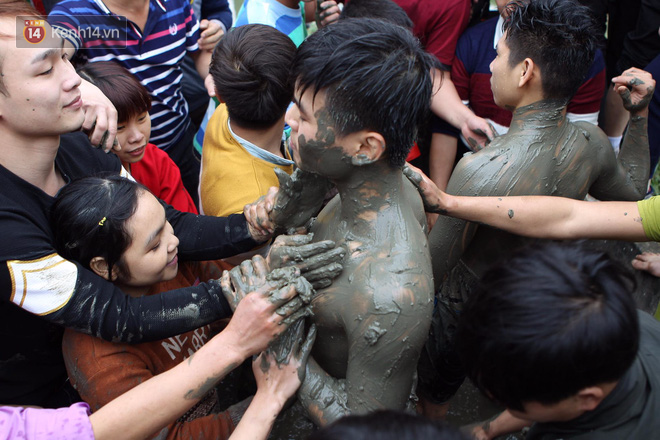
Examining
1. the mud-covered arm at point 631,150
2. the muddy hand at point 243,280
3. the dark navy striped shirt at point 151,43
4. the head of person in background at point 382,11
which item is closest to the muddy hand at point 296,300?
the muddy hand at point 243,280

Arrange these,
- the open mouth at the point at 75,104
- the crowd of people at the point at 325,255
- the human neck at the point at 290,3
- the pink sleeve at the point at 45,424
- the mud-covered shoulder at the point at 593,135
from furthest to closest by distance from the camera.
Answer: the human neck at the point at 290,3, the mud-covered shoulder at the point at 593,135, the open mouth at the point at 75,104, the pink sleeve at the point at 45,424, the crowd of people at the point at 325,255

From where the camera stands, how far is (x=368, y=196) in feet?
5.74

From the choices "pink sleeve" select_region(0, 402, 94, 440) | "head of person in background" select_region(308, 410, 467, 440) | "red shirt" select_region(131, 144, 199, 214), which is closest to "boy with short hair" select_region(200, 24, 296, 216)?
"red shirt" select_region(131, 144, 199, 214)

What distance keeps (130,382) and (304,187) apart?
972 mm

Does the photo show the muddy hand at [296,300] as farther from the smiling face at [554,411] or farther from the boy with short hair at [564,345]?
the smiling face at [554,411]

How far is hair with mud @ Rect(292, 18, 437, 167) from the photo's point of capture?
5.13 feet

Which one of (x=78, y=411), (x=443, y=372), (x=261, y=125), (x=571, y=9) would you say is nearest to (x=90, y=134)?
(x=261, y=125)

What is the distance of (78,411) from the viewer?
154 cm

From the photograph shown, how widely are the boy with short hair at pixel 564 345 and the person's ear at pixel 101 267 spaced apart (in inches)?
52.5

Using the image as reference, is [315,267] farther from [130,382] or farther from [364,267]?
[130,382]

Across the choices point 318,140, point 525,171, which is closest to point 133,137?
point 318,140

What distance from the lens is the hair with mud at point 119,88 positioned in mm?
2580

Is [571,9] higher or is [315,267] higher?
[571,9]

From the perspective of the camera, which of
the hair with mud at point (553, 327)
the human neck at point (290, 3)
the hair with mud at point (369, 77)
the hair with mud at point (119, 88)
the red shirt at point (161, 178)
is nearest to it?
the hair with mud at point (553, 327)
